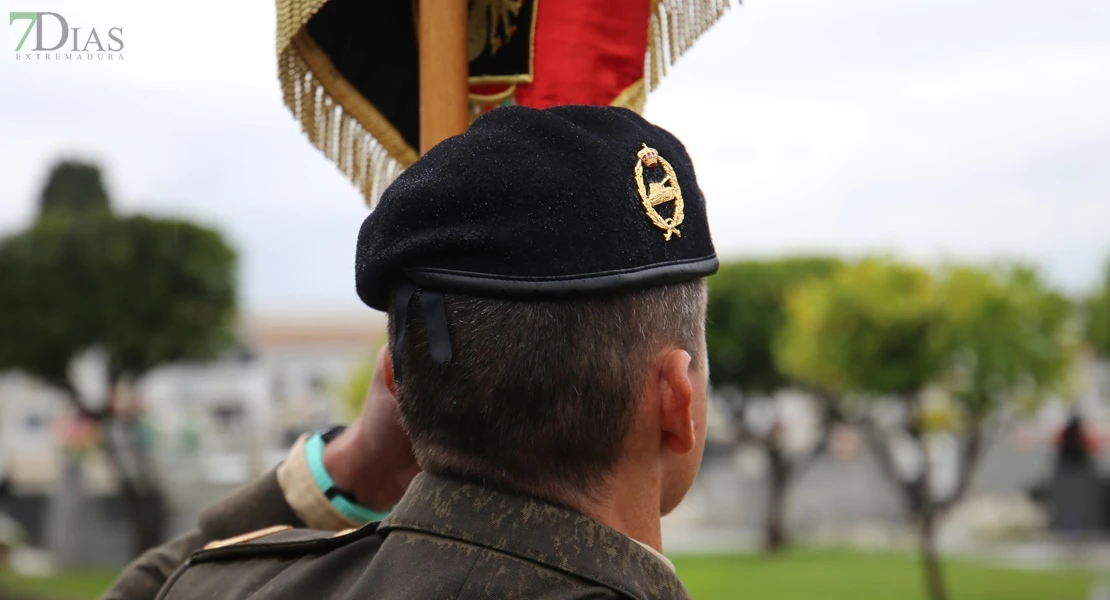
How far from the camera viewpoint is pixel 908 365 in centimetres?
1311

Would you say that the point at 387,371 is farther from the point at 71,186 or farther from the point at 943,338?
the point at 71,186

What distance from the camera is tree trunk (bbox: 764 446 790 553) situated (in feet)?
72.5

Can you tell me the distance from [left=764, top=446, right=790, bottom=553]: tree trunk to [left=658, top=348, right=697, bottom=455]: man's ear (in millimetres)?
21305

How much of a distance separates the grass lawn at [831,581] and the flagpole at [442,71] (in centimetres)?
1180

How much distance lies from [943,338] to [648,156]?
12070mm

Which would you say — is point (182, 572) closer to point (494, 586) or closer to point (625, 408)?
point (494, 586)

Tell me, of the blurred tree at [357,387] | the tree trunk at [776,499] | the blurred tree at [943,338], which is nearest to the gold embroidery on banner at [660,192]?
the blurred tree at [943,338]

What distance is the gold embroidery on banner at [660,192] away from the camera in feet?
4.17

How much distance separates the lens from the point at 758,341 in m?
23.1

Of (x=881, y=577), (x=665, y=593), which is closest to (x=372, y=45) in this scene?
(x=665, y=593)

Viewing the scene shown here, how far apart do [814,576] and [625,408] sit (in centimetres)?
1622

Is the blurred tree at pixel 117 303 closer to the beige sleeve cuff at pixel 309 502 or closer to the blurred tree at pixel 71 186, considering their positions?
the blurred tree at pixel 71 186

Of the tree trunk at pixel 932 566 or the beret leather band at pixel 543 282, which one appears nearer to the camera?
the beret leather band at pixel 543 282

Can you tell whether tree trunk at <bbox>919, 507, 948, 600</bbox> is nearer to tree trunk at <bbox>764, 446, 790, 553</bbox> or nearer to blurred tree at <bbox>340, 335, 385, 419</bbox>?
blurred tree at <bbox>340, 335, 385, 419</bbox>
